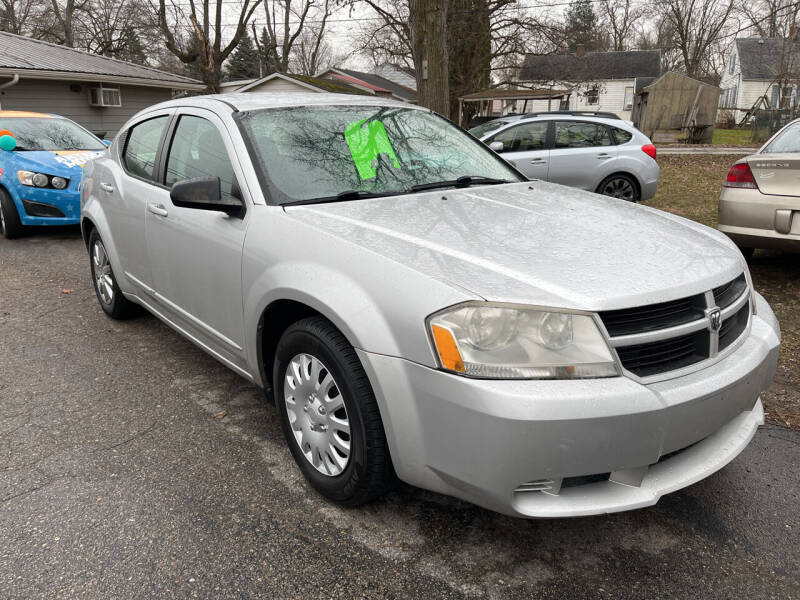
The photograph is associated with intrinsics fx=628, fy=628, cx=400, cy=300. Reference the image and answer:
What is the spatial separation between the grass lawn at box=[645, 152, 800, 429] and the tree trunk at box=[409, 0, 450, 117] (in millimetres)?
4076

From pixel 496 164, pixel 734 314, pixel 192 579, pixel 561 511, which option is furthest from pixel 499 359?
pixel 496 164

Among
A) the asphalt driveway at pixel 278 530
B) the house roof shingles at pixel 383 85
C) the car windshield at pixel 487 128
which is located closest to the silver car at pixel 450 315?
the asphalt driveway at pixel 278 530

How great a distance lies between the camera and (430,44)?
980 cm

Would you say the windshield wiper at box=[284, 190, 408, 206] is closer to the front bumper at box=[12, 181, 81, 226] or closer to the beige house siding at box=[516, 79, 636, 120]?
the front bumper at box=[12, 181, 81, 226]

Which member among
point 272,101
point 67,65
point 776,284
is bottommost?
point 776,284

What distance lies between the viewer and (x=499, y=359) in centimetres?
195

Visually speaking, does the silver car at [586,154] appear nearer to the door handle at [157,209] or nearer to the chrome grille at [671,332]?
the door handle at [157,209]

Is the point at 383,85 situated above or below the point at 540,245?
above

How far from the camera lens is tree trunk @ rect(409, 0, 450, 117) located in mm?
9656

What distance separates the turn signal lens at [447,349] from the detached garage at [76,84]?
16325 mm

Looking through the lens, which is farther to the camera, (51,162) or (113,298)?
(51,162)

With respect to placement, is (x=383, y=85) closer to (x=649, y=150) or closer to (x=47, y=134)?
(x=649, y=150)

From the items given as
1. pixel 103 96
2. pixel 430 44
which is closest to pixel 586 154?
pixel 430 44

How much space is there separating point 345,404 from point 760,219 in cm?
423
